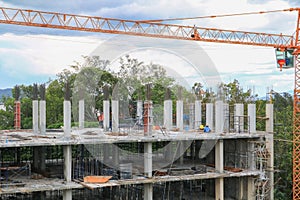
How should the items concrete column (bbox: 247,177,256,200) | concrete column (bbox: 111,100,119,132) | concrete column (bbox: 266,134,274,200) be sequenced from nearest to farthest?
concrete column (bbox: 111,100,119,132) → concrete column (bbox: 247,177,256,200) → concrete column (bbox: 266,134,274,200)

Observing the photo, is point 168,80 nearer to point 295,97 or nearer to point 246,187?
point 295,97

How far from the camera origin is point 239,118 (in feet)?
101

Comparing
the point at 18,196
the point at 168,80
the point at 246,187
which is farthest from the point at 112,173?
the point at 168,80

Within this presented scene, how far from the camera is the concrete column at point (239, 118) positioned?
1211 inches

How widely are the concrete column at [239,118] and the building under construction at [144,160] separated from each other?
0.07 meters

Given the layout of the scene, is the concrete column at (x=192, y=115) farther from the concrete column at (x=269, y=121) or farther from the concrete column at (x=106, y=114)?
the concrete column at (x=106, y=114)

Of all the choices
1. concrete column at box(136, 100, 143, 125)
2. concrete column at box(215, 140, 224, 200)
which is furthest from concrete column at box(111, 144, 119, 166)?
concrete column at box(215, 140, 224, 200)

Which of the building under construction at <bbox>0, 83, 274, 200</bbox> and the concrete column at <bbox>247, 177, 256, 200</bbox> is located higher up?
the building under construction at <bbox>0, 83, 274, 200</bbox>

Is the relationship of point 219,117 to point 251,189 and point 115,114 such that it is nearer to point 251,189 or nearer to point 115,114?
point 251,189

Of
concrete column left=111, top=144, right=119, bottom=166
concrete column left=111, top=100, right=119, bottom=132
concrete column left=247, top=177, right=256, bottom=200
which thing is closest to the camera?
concrete column left=111, top=100, right=119, bottom=132

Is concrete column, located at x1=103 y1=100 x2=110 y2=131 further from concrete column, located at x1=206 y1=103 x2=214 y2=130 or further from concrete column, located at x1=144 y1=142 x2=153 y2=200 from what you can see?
concrete column, located at x1=206 y1=103 x2=214 y2=130

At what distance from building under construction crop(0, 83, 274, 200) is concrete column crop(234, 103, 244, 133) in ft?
0.23

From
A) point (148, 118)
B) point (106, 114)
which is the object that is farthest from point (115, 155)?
point (148, 118)

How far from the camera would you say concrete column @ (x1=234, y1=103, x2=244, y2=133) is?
30750 millimetres
